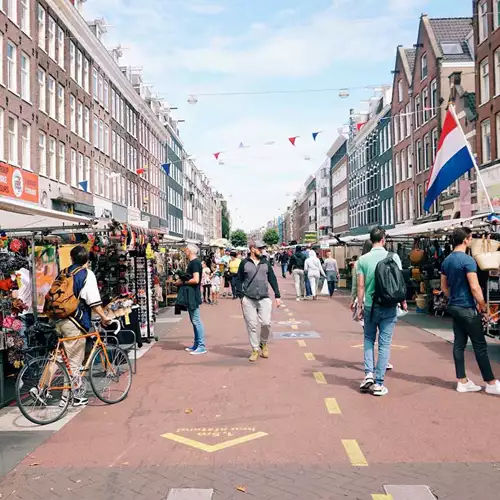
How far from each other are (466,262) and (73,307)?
441 cm

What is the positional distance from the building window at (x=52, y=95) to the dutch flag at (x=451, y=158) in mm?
19686

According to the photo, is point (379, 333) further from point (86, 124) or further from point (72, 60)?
point (86, 124)

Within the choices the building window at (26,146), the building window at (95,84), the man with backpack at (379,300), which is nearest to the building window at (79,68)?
the building window at (95,84)

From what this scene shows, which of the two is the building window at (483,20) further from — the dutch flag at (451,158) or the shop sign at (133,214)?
the shop sign at (133,214)

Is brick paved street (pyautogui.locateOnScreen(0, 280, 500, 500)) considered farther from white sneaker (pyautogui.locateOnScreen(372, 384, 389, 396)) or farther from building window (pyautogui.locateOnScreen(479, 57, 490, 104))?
building window (pyautogui.locateOnScreen(479, 57, 490, 104))

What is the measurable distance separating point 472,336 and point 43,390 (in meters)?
4.73

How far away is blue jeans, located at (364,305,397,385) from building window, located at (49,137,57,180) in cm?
2357

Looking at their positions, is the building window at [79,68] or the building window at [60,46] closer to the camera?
the building window at [60,46]

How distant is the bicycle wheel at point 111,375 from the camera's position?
7109 millimetres

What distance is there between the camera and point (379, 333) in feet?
24.2

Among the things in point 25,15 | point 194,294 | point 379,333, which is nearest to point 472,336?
point 379,333

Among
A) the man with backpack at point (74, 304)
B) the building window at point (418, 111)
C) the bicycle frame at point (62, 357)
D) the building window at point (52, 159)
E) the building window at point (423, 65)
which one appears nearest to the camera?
the bicycle frame at point (62, 357)

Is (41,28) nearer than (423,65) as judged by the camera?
Yes

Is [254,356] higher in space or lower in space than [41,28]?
lower
